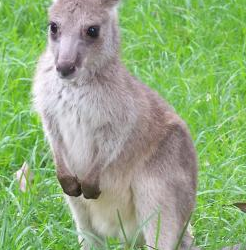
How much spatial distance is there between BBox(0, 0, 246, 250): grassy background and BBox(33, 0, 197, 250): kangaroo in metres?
0.27

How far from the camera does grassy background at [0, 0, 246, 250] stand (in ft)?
18.6

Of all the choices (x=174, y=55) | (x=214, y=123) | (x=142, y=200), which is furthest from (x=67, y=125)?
(x=174, y=55)

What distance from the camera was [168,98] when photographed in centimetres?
697

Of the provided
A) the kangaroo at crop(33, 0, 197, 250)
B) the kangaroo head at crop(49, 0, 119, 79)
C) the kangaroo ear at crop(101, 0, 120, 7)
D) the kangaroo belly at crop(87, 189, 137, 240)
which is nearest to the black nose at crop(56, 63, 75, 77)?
the kangaroo head at crop(49, 0, 119, 79)

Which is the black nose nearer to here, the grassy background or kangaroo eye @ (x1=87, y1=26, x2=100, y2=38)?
kangaroo eye @ (x1=87, y1=26, x2=100, y2=38)

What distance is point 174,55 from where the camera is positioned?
25.1 feet

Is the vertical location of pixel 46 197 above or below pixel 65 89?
below

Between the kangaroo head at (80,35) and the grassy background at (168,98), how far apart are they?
935 millimetres

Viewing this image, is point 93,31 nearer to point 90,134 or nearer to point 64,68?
point 64,68

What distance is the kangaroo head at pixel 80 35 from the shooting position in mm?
4816

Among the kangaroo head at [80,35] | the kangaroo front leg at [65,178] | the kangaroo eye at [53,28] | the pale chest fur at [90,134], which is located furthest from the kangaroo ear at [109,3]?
the kangaroo front leg at [65,178]

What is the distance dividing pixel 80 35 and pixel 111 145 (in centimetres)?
61

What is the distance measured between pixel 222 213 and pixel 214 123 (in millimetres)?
1121

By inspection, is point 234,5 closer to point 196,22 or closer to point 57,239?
point 196,22
